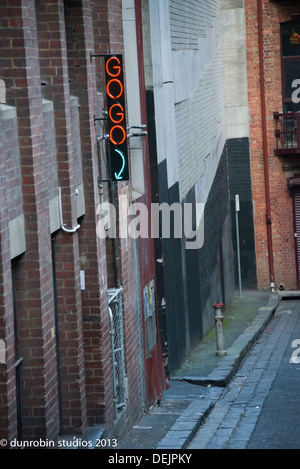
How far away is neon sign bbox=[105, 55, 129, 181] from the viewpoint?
35.5ft

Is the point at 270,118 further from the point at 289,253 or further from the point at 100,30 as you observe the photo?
the point at 100,30

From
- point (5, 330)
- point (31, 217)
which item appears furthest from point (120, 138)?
point (5, 330)

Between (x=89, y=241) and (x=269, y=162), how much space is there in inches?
611

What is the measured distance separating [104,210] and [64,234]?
1.66m

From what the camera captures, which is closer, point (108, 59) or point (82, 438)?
point (82, 438)

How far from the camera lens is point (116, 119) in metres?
10.9

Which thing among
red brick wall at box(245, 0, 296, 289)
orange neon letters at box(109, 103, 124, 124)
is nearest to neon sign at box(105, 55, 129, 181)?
orange neon letters at box(109, 103, 124, 124)

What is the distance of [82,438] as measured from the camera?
9.48 meters

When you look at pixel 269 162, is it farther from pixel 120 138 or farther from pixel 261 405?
pixel 120 138

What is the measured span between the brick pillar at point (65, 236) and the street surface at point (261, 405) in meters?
2.19

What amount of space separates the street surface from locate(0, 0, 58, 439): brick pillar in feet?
10.7

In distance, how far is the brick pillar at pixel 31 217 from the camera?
800cm

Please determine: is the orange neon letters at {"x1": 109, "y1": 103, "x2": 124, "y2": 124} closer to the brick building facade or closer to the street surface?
the brick building facade

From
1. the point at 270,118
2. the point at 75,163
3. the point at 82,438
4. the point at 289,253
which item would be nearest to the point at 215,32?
the point at 270,118
